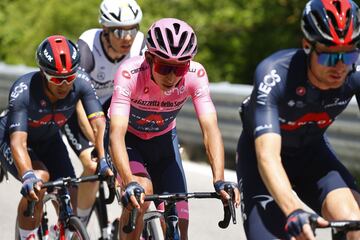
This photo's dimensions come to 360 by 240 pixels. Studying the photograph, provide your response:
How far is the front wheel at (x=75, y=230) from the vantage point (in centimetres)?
720

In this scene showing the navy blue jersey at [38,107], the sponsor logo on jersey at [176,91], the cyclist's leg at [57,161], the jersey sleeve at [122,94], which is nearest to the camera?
the jersey sleeve at [122,94]

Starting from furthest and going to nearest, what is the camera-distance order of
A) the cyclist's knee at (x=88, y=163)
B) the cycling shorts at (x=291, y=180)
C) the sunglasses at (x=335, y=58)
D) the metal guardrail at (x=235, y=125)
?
1. the metal guardrail at (x=235, y=125)
2. the cyclist's knee at (x=88, y=163)
3. the cycling shorts at (x=291, y=180)
4. the sunglasses at (x=335, y=58)

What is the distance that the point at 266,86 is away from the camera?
5.48 meters

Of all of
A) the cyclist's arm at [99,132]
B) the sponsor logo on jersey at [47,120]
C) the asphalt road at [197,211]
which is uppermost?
the sponsor logo on jersey at [47,120]

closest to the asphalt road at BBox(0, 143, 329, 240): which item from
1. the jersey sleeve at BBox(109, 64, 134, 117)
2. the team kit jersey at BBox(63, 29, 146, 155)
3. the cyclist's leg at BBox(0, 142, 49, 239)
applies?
the team kit jersey at BBox(63, 29, 146, 155)

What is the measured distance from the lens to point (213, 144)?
6.66m

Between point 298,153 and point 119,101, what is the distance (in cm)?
132

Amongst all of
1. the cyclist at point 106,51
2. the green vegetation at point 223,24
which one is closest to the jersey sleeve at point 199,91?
the cyclist at point 106,51

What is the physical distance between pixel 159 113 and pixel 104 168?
0.61 m

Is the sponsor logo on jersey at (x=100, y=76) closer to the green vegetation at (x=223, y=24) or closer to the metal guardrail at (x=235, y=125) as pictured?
the metal guardrail at (x=235, y=125)

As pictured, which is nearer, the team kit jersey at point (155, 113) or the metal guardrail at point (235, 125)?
the team kit jersey at point (155, 113)

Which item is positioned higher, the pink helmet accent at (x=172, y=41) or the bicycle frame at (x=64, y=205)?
the pink helmet accent at (x=172, y=41)

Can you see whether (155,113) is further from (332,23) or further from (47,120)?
(332,23)

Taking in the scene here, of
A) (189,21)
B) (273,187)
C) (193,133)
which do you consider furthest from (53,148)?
(189,21)
